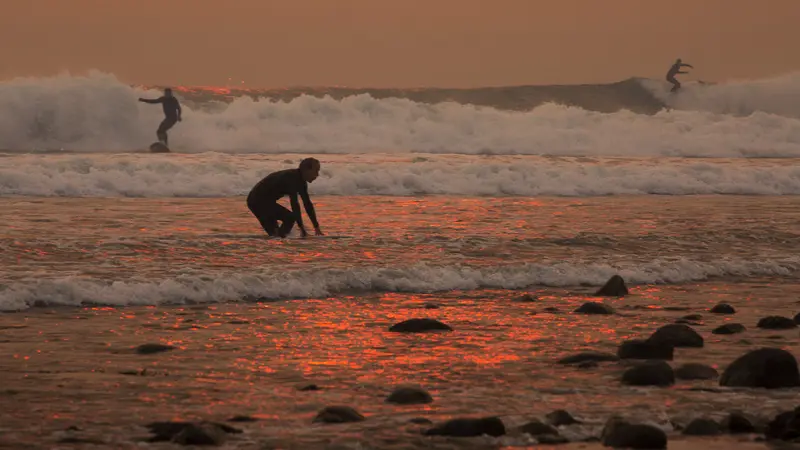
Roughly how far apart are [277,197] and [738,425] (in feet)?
33.0

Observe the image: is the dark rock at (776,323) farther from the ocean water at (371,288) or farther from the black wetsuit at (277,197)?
the black wetsuit at (277,197)

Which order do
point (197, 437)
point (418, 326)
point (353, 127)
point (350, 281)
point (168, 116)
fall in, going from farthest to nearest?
point (353, 127)
point (168, 116)
point (350, 281)
point (418, 326)
point (197, 437)

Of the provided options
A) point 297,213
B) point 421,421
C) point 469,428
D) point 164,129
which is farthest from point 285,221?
point 164,129

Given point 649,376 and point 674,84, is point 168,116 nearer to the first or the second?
point 674,84

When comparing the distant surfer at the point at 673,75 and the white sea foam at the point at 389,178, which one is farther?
the distant surfer at the point at 673,75

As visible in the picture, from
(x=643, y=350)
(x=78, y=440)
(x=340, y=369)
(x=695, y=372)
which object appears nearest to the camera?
(x=78, y=440)

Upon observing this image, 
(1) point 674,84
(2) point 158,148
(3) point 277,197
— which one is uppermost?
(1) point 674,84

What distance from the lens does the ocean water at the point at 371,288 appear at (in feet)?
23.3

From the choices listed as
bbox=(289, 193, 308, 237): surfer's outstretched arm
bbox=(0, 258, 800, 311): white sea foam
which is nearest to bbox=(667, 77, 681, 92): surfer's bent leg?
bbox=(289, 193, 308, 237): surfer's outstretched arm

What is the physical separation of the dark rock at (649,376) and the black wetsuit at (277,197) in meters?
8.41

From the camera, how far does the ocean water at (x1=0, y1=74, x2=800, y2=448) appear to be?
23.3 feet

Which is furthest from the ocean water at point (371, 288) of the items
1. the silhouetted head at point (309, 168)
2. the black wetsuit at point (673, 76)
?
the black wetsuit at point (673, 76)

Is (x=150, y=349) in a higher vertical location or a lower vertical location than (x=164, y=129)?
lower

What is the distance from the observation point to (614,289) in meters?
12.4
